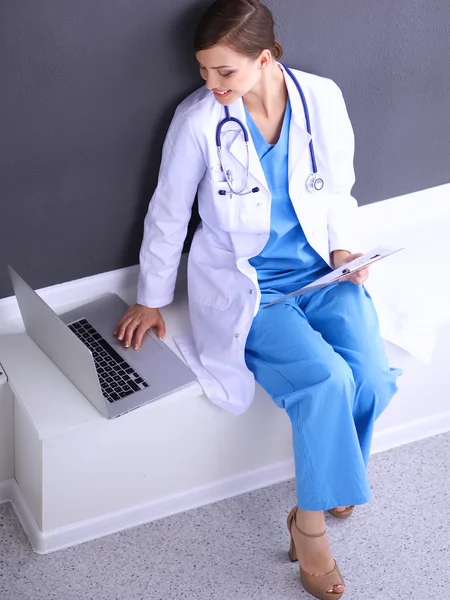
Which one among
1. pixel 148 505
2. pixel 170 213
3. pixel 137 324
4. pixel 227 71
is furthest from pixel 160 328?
pixel 227 71

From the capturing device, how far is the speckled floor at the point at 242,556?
1.99 metres

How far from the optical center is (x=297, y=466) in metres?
1.98

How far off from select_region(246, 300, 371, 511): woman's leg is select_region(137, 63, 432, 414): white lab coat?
0.37ft

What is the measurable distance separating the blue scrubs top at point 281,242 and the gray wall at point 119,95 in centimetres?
24

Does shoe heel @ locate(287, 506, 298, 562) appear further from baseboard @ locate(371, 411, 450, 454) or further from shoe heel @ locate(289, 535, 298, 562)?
baseboard @ locate(371, 411, 450, 454)

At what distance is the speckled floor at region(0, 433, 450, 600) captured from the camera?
6.53 ft

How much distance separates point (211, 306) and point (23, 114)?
1.94 ft

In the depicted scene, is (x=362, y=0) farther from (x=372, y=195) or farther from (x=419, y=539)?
(x=419, y=539)

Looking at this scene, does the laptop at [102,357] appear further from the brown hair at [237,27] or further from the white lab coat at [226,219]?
the brown hair at [237,27]

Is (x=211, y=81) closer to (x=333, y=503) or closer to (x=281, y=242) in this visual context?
(x=281, y=242)

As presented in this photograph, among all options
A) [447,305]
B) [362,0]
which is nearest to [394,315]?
[447,305]

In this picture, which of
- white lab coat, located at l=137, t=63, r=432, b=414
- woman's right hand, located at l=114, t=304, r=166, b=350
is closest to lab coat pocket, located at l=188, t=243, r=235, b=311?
white lab coat, located at l=137, t=63, r=432, b=414

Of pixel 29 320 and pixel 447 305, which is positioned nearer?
pixel 29 320

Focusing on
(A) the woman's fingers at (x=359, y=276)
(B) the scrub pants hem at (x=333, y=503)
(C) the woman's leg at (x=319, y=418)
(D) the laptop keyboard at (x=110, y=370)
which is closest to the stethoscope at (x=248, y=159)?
(A) the woman's fingers at (x=359, y=276)
